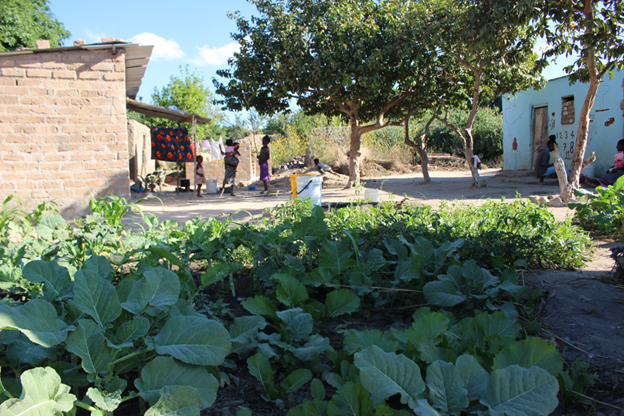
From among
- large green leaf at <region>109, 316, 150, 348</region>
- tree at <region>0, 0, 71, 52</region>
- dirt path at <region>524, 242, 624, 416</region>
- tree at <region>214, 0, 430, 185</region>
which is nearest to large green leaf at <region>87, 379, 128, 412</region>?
large green leaf at <region>109, 316, 150, 348</region>

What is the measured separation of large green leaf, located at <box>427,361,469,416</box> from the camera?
0.98 m

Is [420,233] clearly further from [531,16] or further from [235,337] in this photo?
[531,16]

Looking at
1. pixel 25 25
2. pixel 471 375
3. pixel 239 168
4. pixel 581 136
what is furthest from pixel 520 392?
pixel 25 25

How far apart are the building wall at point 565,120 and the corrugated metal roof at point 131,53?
8.60m

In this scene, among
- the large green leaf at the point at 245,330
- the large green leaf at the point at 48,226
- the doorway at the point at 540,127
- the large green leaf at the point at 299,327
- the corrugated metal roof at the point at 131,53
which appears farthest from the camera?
the doorway at the point at 540,127

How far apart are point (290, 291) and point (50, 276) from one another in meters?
0.88

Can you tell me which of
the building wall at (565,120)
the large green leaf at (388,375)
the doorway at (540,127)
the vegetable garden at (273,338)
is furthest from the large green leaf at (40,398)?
the doorway at (540,127)

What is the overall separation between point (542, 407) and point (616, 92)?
12.1m

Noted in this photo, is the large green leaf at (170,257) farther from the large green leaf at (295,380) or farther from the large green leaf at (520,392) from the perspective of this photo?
the large green leaf at (520,392)

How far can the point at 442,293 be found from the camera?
1645 millimetres

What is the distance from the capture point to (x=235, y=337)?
133 cm

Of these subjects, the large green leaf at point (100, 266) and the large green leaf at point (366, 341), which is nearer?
the large green leaf at point (366, 341)

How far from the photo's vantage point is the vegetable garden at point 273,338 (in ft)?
3.26

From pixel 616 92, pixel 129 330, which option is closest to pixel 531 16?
pixel 616 92
